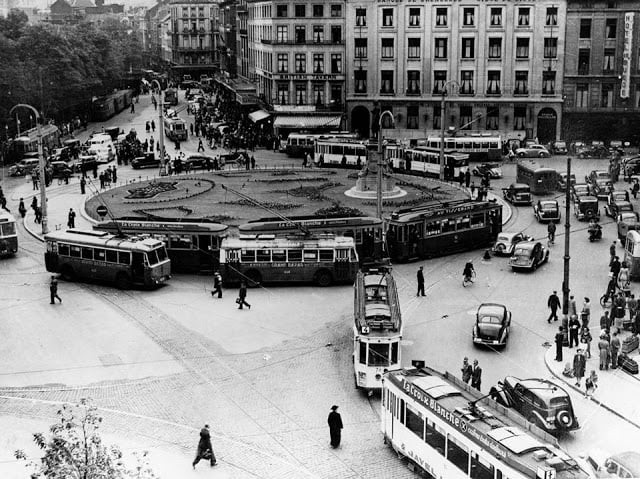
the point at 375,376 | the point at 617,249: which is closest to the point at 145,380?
the point at 375,376

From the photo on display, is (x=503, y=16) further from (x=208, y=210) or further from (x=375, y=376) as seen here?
(x=375, y=376)

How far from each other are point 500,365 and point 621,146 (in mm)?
65546

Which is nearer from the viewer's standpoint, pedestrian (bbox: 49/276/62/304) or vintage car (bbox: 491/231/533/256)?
pedestrian (bbox: 49/276/62/304)


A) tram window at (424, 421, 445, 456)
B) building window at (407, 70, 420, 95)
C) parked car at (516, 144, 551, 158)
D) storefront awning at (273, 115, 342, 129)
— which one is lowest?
tram window at (424, 421, 445, 456)

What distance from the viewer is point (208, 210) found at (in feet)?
202

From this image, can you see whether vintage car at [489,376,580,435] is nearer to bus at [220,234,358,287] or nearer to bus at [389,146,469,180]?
bus at [220,234,358,287]

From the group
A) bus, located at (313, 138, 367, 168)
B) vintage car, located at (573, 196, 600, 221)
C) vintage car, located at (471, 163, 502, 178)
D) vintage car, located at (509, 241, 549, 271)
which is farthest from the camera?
bus, located at (313, 138, 367, 168)

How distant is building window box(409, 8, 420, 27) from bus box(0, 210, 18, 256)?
5680cm

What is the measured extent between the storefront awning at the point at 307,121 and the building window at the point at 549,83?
21132 millimetres

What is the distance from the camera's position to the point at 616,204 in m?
58.3

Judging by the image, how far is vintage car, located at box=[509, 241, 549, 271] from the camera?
46.1 meters

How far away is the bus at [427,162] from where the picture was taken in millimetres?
73812

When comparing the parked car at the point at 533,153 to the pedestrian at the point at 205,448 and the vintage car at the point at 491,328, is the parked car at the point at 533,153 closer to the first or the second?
the vintage car at the point at 491,328

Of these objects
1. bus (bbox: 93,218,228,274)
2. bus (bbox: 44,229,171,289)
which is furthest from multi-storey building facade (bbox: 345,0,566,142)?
bus (bbox: 44,229,171,289)
